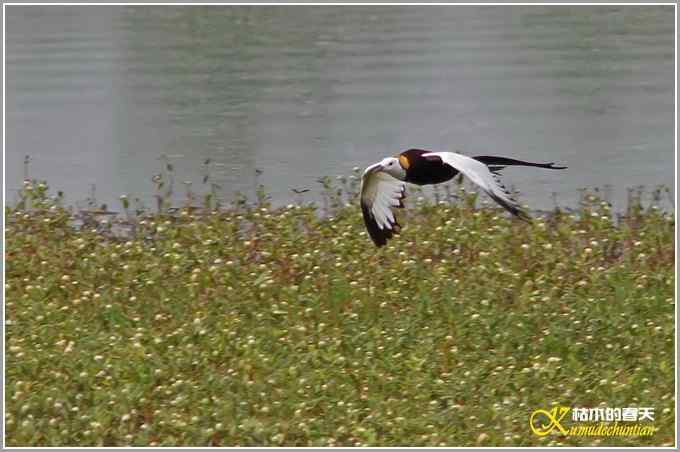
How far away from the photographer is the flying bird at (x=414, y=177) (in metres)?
6.35

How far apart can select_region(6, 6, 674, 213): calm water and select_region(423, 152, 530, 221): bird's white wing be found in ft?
12.1

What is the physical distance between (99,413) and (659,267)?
3541mm

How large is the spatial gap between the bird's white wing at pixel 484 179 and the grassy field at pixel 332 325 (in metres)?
0.86

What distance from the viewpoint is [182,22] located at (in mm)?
21828

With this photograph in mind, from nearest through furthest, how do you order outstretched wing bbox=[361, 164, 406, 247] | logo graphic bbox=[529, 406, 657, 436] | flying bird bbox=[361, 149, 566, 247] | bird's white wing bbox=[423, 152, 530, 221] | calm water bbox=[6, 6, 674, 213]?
1. logo graphic bbox=[529, 406, 657, 436]
2. bird's white wing bbox=[423, 152, 530, 221]
3. flying bird bbox=[361, 149, 566, 247]
4. outstretched wing bbox=[361, 164, 406, 247]
5. calm water bbox=[6, 6, 674, 213]

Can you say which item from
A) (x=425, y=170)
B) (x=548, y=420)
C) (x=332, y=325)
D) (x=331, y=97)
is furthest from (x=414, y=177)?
(x=331, y=97)

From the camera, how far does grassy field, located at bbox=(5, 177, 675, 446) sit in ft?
20.6

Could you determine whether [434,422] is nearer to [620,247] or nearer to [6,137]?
[620,247]

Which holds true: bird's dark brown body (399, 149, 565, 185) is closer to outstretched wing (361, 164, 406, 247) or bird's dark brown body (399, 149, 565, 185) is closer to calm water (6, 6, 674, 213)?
outstretched wing (361, 164, 406, 247)

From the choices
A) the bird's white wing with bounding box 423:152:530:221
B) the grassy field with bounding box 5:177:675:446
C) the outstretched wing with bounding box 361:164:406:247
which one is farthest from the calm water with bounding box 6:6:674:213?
the bird's white wing with bounding box 423:152:530:221

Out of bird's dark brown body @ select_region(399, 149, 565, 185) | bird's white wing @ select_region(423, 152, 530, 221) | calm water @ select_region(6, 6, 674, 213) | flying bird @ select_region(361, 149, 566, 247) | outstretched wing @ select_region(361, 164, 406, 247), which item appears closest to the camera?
bird's white wing @ select_region(423, 152, 530, 221)

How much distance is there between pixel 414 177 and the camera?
705cm

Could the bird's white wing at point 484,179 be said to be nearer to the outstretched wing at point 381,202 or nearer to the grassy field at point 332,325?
the grassy field at point 332,325

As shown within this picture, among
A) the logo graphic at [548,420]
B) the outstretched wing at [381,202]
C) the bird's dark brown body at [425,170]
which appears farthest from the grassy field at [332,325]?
the bird's dark brown body at [425,170]
